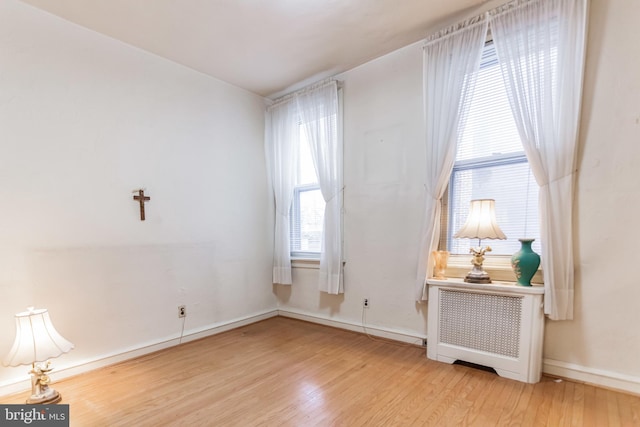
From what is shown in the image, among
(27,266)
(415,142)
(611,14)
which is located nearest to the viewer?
(611,14)

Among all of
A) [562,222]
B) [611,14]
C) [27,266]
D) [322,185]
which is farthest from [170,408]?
[611,14]

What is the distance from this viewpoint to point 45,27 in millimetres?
2229

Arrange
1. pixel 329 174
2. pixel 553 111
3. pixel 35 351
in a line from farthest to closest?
1. pixel 329 174
2. pixel 553 111
3. pixel 35 351

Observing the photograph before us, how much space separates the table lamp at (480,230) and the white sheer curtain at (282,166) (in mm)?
2078

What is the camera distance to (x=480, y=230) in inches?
84.4

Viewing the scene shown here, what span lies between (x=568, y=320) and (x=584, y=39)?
188 cm

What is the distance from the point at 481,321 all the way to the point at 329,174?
197 centimetres

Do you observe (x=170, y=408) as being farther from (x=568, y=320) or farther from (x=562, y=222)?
(x=562, y=222)

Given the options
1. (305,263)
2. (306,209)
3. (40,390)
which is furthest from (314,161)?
(40,390)

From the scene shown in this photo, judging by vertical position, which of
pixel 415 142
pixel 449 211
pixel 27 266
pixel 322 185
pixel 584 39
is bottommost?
pixel 27 266

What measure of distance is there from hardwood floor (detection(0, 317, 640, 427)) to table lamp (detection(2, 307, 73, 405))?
0.16 metres

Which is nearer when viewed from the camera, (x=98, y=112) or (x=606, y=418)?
(x=606, y=418)

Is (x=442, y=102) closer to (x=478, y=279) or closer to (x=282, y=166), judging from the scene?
(x=478, y=279)

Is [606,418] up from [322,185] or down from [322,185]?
down
